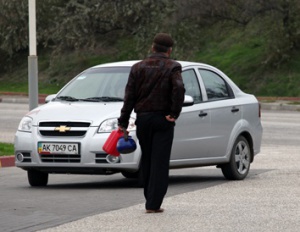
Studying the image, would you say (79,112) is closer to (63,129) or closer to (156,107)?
(63,129)

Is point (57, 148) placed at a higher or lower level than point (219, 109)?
lower

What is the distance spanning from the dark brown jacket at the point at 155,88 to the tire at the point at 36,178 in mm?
3564

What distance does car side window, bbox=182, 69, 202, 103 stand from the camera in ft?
49.2

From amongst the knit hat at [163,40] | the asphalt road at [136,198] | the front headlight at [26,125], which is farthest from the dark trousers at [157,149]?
the front headlight at [26,125]

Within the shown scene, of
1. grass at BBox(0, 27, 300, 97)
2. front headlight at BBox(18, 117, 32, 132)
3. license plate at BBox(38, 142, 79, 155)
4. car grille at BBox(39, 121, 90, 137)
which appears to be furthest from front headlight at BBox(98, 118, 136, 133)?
grass at BBox(0, 27, 300, 97)

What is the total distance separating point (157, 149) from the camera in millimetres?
11117

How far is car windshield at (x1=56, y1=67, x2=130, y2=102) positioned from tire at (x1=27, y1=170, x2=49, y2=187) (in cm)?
104

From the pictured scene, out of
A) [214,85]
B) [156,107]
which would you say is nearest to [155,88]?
[156,107]

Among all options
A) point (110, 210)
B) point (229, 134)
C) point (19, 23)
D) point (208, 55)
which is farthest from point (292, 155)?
point (19, 23)

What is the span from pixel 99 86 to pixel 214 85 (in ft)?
5.39

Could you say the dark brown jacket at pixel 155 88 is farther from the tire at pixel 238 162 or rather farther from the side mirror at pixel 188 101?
the tire at pixel 238 162

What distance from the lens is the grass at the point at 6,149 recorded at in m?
18.9

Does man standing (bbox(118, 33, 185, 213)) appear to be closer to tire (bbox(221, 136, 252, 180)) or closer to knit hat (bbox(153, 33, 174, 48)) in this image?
knit hat (bbox(153, 33, 174, 48))

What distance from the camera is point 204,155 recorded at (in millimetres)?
14844
